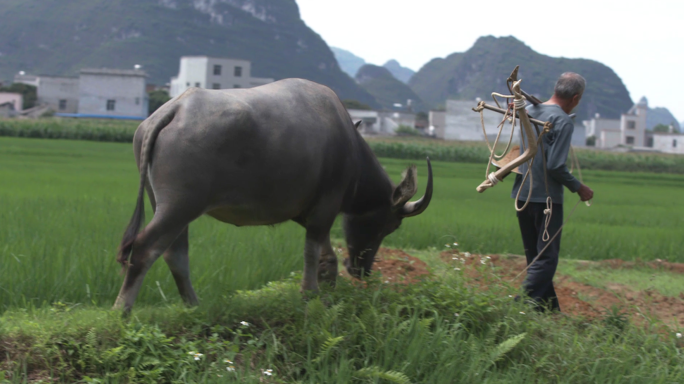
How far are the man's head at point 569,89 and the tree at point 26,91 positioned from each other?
57991mm

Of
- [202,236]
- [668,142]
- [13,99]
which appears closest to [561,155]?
[202,236]

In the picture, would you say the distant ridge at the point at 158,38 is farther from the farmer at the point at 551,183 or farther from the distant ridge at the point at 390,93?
the farmer at the point at 551,183

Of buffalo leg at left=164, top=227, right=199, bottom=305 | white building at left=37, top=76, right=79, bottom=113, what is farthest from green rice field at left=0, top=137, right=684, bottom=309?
white building at left=37, top=76, right=79, bottom=113

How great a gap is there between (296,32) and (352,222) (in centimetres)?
12946

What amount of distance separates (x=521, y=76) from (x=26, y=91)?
84.9 meters

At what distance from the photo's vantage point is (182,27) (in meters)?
116

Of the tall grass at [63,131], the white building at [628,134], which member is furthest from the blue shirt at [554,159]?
the white building at [628,134]

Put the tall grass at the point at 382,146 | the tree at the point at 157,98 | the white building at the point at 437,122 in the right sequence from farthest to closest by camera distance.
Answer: the white building at the point at 437,122, the tree at the point at 157,98, the tall grass at the point at 382,146

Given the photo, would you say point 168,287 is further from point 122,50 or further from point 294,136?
point 122,50

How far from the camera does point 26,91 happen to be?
185 ft

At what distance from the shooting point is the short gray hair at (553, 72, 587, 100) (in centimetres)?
449

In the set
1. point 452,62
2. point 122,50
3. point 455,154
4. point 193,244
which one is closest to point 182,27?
point 122,50

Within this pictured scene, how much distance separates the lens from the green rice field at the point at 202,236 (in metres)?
4.25

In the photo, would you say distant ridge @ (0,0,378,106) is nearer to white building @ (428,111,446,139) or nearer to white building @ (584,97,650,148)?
white building @ (428,111,446,139)
